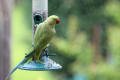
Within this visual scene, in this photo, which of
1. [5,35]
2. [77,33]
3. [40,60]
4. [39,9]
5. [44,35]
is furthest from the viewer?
[77,33]

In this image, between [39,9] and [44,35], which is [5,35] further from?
[44,35]

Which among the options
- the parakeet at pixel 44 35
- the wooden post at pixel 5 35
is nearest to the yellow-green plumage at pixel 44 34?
the parakeet at pixel 44 35

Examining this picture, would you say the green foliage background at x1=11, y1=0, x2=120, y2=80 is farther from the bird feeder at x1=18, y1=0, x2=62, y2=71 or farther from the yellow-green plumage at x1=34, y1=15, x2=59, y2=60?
the yellow-green plumage at x1=34, y1=15, x2=59, y2=60

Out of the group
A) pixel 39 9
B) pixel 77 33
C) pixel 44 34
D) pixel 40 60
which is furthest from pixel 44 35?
pixel 77 33

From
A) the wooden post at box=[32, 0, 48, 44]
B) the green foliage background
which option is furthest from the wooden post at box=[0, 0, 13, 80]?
the wooden post at box=[32, 0, 48, 44]

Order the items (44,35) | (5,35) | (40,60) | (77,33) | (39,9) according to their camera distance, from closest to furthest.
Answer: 1. (44,35)
2. (40,60)
3. (39,9)
4. (5,35)
5. (77,33)

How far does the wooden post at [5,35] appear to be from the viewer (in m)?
8.14

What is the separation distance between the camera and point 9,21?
827 centimetres

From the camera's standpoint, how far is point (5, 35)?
8289mm

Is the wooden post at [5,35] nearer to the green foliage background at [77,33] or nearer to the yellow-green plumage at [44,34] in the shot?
the green foliage background at [77,33]

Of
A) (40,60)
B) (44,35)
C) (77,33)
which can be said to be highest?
(44,35)

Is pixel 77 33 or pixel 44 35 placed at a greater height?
pixel 44 35

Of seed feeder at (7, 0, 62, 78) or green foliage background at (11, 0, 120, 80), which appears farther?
green foliage background at (11, 0, 120, 80)

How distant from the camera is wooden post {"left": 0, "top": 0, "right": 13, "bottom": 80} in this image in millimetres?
8139
